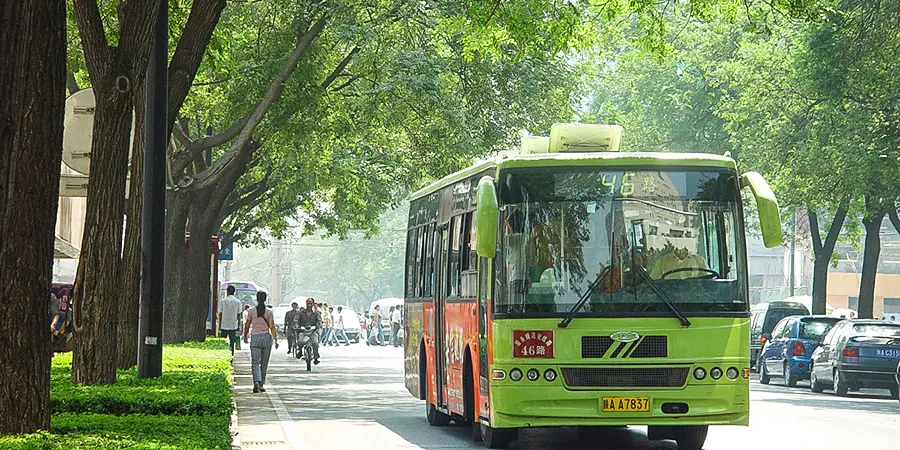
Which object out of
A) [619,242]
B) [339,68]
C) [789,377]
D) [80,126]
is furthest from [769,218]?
[789,377]

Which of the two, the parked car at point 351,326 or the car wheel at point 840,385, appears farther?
the parked car at point 351,326

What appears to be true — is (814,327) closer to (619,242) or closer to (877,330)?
(877,330)

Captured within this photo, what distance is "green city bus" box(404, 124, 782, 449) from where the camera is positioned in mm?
13914

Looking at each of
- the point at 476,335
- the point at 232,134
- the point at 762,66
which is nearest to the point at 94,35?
the point at 476,335

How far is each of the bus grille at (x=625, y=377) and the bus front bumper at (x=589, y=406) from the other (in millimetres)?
67

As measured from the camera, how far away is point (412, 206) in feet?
68.4

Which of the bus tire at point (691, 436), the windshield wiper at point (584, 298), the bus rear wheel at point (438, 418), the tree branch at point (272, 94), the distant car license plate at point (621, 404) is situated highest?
the tree branch at point (272, 94)

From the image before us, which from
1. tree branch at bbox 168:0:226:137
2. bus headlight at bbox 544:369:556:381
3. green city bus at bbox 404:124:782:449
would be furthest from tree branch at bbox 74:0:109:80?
bus headlight at bbox 544:369:556:381

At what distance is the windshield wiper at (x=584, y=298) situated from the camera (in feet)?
45.5

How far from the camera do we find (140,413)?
1340cm

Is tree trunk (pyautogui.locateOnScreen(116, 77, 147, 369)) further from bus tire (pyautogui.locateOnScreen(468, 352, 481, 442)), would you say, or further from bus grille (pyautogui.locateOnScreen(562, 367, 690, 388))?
bus grille (pyautogui.locateOnScreen(562, 367, 690, 388))

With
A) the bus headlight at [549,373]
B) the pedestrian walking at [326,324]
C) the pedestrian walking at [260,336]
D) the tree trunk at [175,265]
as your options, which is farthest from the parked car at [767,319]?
the bus headlight at [549,373]

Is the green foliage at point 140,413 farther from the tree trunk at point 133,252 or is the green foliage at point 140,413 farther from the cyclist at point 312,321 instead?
the cyclist at point 312,321

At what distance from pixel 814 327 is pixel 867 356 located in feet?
17.9
